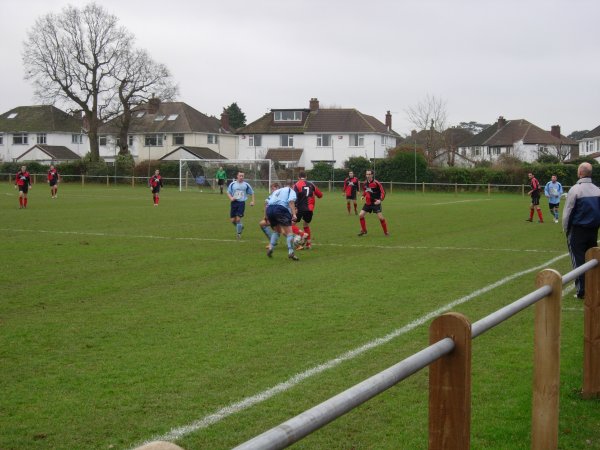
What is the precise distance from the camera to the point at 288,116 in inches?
3312

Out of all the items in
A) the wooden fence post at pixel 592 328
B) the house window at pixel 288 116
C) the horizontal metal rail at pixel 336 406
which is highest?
the house window at pixel 288 116

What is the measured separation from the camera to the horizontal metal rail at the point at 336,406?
2.03 meters

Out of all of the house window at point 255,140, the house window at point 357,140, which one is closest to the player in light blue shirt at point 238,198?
the house window at point 357,140

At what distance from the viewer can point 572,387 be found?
6746 millimetres

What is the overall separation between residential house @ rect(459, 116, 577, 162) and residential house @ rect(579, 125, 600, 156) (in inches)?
57.7

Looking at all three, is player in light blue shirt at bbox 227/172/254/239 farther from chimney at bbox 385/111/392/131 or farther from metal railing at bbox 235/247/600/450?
chimney at bbox 385/111/392/131

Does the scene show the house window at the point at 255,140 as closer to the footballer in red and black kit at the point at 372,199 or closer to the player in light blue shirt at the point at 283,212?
the footballer in red and black kit at the point at 372,199

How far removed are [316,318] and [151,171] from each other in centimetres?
5838

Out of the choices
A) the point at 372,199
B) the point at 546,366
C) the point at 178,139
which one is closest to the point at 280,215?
the point at 372,199

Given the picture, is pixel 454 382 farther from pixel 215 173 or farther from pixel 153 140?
pixel 153 140

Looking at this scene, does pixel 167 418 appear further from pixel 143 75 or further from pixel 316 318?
pixel 143 75

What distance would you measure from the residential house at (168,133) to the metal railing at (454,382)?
8453cm

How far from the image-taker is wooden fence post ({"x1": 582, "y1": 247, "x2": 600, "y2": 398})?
606 cm

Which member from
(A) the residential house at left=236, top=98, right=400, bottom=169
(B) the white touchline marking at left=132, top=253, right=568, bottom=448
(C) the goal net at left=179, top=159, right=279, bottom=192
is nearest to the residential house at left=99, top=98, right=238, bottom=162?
(A) the residential house at left=236, top=98, right=400, bottom=169
